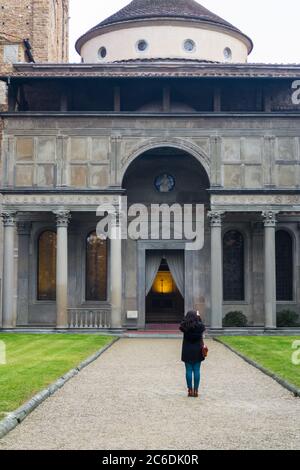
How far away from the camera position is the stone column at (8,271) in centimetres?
3128

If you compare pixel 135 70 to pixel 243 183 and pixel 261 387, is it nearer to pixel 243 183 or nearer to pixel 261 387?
pixel 243 183

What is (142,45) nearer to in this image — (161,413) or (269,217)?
(269,217)

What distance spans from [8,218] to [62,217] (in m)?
2.36

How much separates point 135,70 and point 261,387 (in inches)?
863

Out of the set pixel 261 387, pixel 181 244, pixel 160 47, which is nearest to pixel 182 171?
pixel 181 244

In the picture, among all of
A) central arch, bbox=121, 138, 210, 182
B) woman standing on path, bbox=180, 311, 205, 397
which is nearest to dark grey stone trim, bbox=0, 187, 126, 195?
central arch, bbox=121, 138, 210, 182

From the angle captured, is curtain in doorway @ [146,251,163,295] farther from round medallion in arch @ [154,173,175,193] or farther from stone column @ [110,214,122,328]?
stone column @ [110,214,122,328]

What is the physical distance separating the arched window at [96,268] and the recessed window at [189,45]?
11.7m

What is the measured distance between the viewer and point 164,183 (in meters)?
35.4

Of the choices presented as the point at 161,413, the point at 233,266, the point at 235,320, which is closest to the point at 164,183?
the point at 233,266

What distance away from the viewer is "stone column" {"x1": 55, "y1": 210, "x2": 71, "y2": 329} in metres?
31.3

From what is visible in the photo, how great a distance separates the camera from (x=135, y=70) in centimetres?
3462

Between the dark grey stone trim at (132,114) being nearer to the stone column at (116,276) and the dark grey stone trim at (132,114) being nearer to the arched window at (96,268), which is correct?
the stone column at (116,276)

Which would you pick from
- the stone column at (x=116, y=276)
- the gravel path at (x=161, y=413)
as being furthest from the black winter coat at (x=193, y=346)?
the stone column at (x=116, y=276)
